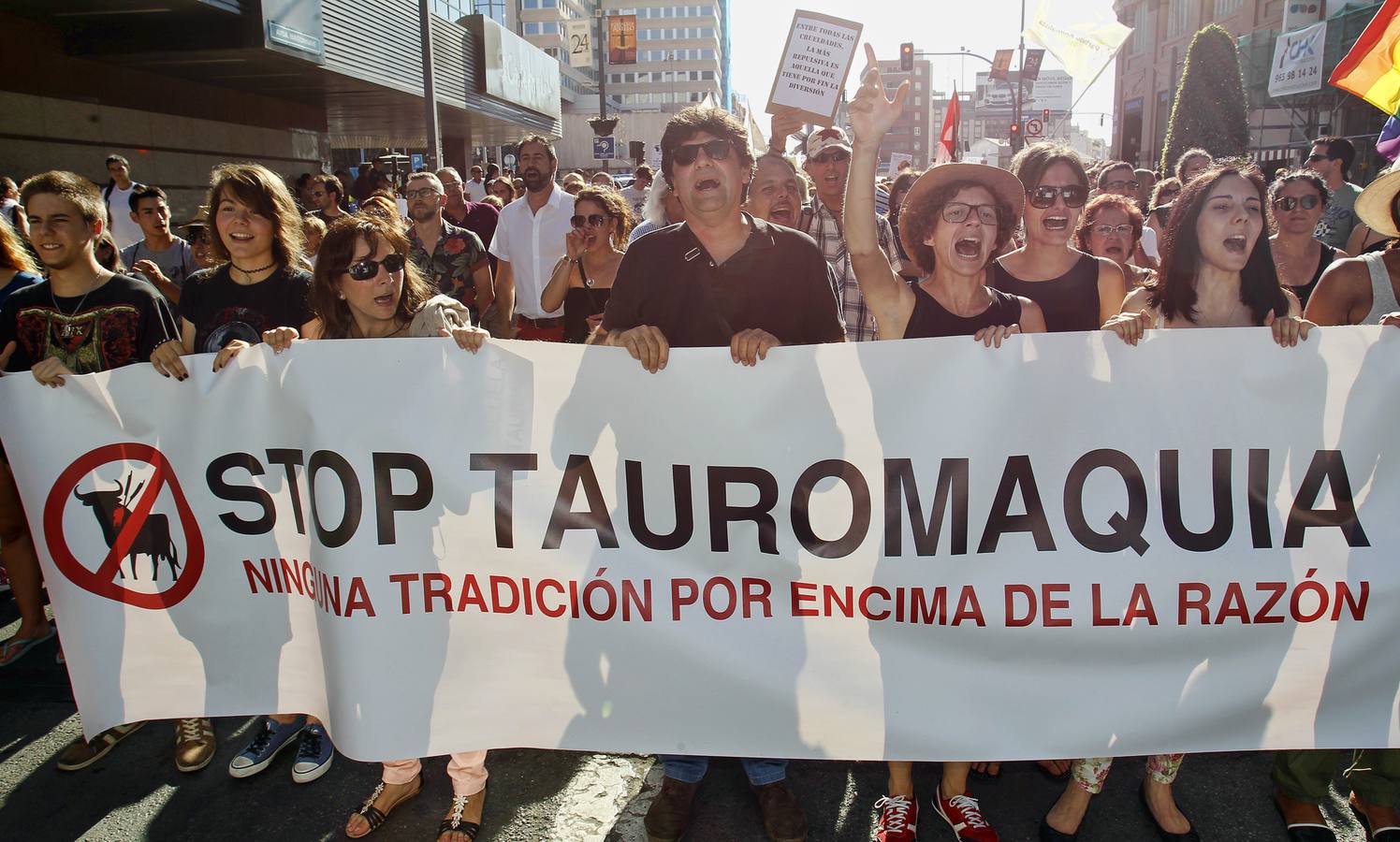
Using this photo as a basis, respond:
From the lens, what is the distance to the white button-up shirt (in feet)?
20.0

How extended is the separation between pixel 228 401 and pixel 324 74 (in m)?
15.4

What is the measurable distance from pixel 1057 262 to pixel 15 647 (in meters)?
4.39

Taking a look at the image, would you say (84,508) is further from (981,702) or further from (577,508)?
(981,702)

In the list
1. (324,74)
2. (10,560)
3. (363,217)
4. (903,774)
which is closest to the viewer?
(903,774)

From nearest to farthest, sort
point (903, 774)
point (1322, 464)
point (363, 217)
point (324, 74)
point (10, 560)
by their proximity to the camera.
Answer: point (1322, 464) < point (903, 774) < point (363, 217) < point (10, 560) < point (324, 74)

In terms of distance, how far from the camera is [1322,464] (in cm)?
255

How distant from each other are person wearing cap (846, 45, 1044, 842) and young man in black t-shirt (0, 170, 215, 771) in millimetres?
2282

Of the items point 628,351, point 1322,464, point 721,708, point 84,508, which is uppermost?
point 628,351

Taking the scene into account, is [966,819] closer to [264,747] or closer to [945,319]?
[945,319]

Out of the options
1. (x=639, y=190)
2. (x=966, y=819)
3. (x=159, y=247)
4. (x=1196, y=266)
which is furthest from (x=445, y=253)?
(x=639, y=190)

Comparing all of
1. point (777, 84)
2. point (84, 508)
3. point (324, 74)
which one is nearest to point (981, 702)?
point (84, 508)

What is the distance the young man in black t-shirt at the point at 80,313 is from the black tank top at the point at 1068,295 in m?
3.05

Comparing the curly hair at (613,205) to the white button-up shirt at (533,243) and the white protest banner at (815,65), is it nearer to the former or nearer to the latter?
the white button-up shirt at (533,243)

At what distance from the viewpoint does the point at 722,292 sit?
2844mm
